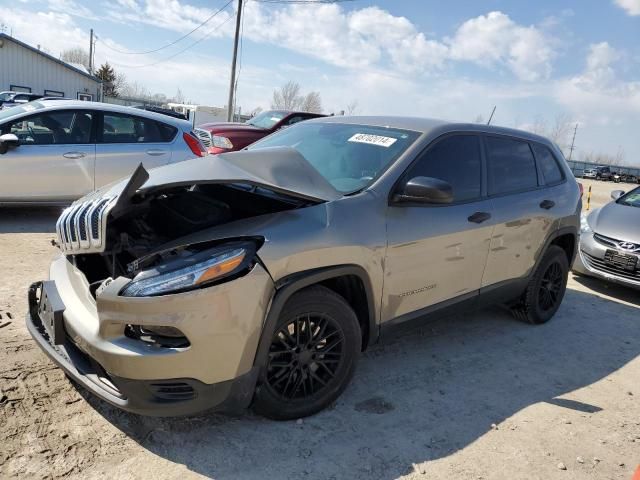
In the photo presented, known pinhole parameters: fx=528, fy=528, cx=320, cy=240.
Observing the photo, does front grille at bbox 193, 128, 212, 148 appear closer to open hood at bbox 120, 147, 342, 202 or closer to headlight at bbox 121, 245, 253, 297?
open hood at bbox 120, 147, 342, 202

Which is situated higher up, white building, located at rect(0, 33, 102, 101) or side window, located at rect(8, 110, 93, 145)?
white building, located at rect(0, 33, 102, 101)

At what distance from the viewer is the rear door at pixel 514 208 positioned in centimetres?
405

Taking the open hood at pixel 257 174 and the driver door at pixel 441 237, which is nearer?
the open hood at pixel 257 174

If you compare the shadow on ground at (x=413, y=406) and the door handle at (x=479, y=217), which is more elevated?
the door handle at (x=479, y=217)

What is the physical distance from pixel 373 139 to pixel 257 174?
1.17 m

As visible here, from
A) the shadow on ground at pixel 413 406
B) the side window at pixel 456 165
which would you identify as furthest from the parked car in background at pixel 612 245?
the side window at pixel 456 165

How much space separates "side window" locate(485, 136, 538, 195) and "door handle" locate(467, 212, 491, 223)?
0.23 m

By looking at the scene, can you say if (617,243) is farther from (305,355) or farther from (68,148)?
(68,148)

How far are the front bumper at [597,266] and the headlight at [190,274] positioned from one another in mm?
5133

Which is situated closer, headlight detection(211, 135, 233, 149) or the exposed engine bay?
the exposed engine bay

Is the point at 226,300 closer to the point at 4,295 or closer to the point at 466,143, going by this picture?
the point at 466,143

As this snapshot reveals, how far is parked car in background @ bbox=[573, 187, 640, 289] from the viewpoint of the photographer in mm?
5910

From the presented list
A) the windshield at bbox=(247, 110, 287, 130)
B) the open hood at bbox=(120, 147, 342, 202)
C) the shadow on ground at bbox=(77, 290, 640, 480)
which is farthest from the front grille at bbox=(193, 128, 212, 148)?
the open hood at bbox=(120, 147, 342, 202)

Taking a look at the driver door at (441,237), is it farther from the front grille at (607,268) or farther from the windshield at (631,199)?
the windshield at (631,199)
